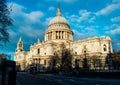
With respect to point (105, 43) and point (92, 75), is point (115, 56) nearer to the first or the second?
point (105, 43)

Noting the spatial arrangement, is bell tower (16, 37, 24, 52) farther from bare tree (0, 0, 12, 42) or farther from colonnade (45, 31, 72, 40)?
bare tree (0, 0, 12, 42)

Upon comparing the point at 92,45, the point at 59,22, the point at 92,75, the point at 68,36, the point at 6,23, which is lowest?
the point at 92,75

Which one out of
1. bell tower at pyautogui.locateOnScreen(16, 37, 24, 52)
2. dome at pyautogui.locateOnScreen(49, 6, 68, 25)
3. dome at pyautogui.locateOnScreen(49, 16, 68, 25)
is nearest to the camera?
dome at pyautogui.locateOnScreen(49, 16, 68, 25)

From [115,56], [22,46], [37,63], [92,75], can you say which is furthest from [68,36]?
[92,75]

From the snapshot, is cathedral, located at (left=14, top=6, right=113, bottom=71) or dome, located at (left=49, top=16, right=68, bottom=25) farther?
dome, located at (left=49, top=16, right=68, bottom=25)

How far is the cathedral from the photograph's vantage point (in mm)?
108500

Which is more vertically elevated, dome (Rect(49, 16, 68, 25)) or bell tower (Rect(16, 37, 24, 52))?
dome (Rect(49, 16, 68, 25))

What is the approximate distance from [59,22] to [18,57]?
53798 mm

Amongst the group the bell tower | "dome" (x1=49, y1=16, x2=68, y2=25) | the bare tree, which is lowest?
the bare tree

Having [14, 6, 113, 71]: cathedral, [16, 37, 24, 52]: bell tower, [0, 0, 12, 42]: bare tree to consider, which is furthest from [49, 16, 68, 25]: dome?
[0, 0, 12, 42]: bare tree

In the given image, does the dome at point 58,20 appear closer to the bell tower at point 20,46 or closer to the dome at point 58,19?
the dome at point 58,19

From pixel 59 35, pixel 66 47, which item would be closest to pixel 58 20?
pixel 59 35

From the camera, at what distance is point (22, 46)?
194625 millimetres

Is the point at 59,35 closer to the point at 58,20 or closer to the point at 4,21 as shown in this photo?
the point at 58,20
